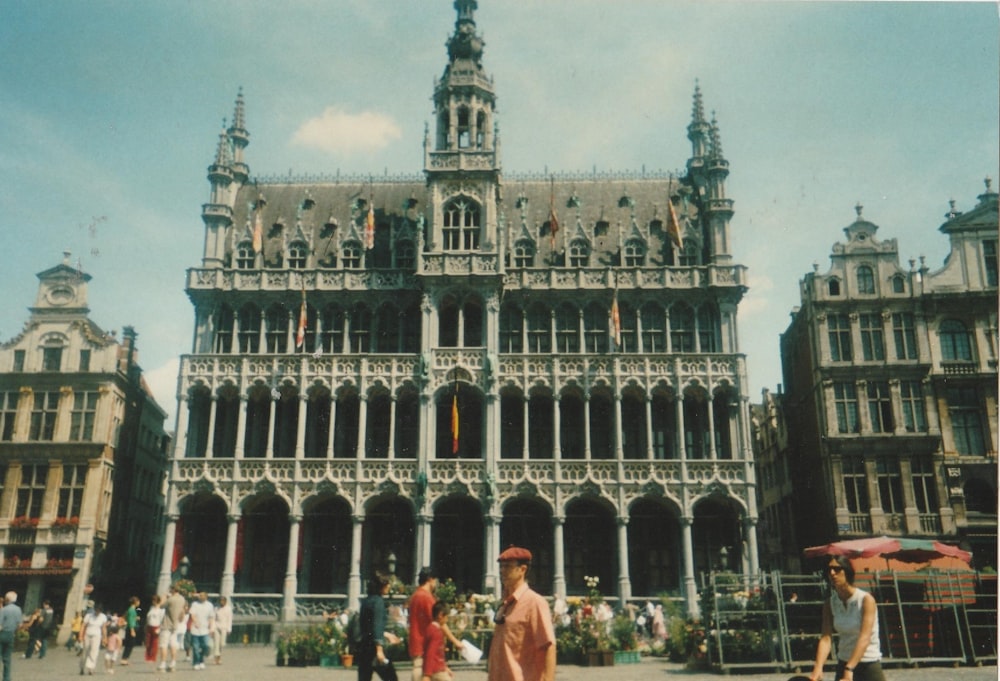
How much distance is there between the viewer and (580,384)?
39.7 metres

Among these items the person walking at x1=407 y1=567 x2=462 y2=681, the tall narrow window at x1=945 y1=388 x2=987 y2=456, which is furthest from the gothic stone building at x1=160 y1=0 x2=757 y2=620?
the person walking at x1=407 y1=567 x2=462 y2=681

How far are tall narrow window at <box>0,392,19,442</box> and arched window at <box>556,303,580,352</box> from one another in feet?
89.7

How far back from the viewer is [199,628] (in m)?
22.0

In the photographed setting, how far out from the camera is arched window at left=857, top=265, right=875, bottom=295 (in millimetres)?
41844

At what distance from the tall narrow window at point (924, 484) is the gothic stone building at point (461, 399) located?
325 inches

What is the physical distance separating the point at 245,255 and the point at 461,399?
47.3ft

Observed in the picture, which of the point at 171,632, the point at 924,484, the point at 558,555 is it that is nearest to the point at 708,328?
the point at 924,484

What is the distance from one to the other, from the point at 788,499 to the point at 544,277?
2061 cm

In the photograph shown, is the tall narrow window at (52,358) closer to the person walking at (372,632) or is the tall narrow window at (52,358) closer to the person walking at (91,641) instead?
the person walking at (91,641)

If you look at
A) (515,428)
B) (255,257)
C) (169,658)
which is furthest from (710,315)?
(169,658)

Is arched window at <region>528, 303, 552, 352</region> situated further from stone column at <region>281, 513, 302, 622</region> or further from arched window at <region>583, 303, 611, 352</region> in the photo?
stone column at <region>281, 513, 302, 622</region>

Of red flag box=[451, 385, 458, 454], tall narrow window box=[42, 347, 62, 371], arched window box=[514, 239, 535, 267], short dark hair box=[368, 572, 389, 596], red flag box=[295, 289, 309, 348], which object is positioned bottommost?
short dark hair box=[368, 572, 389, 596]

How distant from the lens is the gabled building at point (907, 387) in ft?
127

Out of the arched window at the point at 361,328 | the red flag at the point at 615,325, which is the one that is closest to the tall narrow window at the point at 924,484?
the red flag at the point at 615,325
